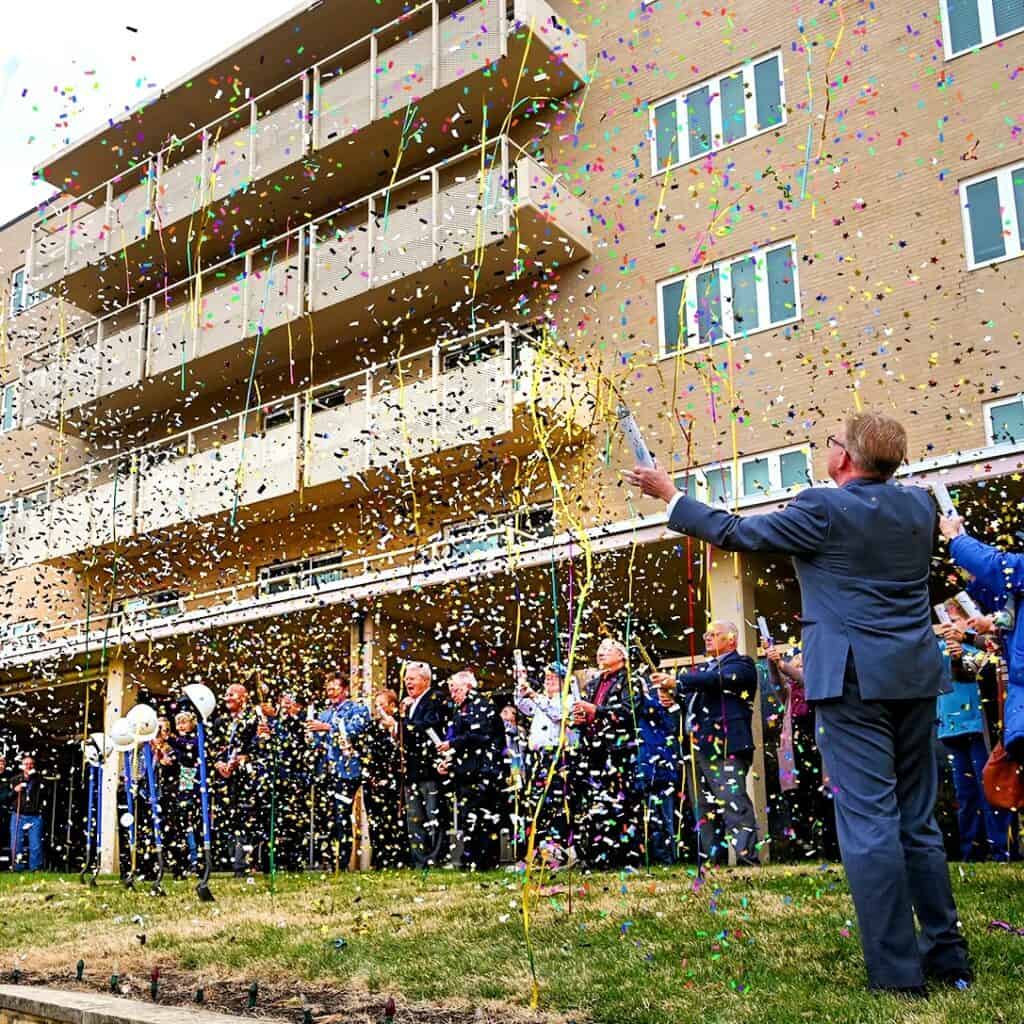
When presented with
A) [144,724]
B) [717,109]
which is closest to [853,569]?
[144,724]

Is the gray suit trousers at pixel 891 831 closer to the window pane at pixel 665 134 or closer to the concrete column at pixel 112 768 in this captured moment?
the concrete column at pixel 112 768

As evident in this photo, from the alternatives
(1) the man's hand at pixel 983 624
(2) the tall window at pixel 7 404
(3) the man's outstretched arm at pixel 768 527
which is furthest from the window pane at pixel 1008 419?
(2) the tall window at pixel 7 404

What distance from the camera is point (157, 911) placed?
7.79m

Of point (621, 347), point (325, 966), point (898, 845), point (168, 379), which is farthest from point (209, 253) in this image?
point (898, 845)

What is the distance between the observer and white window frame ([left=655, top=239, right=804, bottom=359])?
14.2 metres

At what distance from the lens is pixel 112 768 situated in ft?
53.3

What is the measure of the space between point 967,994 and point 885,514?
1.55 metres

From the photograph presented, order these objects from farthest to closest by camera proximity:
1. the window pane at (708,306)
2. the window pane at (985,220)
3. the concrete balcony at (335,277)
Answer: the concrete balcony at (335,277)
the window pane at (708,306)
the window pane at (985,220)

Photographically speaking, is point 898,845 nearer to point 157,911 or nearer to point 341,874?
point 157,911

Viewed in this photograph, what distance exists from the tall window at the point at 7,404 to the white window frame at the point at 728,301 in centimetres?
1854

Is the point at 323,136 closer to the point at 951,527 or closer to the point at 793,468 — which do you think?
the point at 793,468

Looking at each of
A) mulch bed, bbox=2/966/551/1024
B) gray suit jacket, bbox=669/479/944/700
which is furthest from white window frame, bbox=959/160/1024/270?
mulch bed, bbox=2/966/551/1024

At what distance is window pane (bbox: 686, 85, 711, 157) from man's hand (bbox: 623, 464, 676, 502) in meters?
12.2

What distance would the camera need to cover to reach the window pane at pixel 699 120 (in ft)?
50.8
